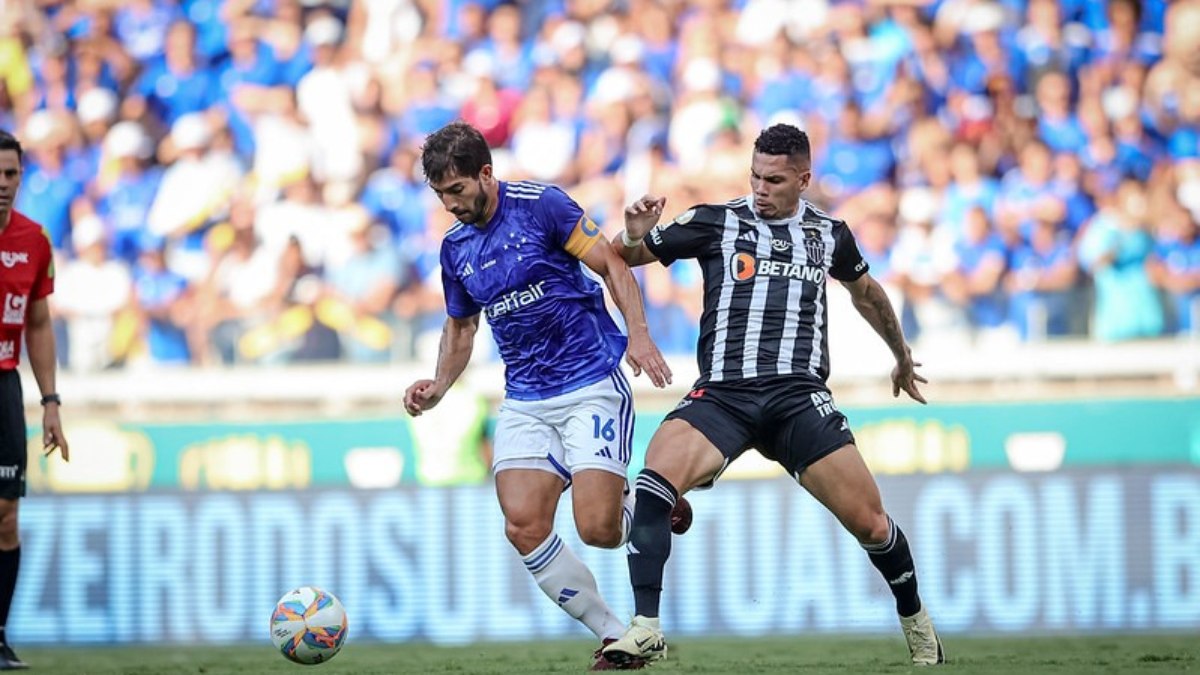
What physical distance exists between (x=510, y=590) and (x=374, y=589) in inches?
36.5

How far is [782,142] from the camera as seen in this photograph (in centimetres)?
690

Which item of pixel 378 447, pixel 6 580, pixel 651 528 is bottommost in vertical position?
pixel 6 580

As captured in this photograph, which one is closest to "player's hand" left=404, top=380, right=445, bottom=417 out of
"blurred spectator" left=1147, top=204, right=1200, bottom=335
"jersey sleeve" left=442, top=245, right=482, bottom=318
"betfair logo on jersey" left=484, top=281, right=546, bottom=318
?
"jersey sleeve" left=442, top=245, right=482, bottom=318

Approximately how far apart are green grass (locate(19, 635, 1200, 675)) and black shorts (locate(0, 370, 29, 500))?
1.01 metres

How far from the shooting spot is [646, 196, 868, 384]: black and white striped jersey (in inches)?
277

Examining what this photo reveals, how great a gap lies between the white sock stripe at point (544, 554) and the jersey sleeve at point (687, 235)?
1286 millimetres

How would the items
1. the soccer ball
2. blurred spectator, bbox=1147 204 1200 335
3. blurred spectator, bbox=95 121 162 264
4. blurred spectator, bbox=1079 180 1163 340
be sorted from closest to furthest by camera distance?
the soccer ball, blurred spectator, bbox=1147 204 1200 335, blurred spectator, bbox=1079 180 1163 340, blurred spectator, bbox=95 121 162 264

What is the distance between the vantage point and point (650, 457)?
687 centimetres

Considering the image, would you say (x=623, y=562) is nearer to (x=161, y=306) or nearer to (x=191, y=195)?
(x=161, y=306)

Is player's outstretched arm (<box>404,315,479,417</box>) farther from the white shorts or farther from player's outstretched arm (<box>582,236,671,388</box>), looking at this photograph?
player's outstretched arm (<box>582,236,671,388</box>)

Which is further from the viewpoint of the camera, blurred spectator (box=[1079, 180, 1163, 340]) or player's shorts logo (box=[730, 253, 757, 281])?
blurred spectator (box=[1079, 180, 1163, 340])

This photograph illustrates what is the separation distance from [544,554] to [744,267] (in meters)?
1.48

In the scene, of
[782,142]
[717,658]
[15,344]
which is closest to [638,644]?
[782,142]

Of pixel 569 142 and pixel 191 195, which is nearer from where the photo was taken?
pixel 569 142
